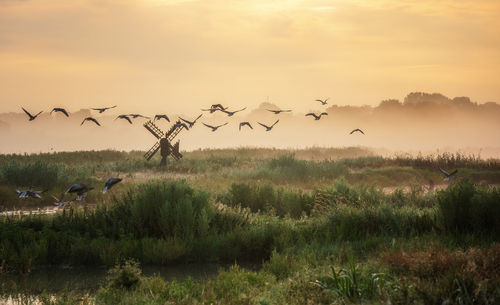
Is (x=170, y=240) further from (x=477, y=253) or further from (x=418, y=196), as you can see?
(x=418, y=196)

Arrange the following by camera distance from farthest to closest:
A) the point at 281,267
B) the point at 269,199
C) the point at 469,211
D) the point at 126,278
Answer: the point at 269,199
the point at 469,211
the point at 281,267
the point at 126,278

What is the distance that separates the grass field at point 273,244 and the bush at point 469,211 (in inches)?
1.0

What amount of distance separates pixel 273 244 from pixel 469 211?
204 inches

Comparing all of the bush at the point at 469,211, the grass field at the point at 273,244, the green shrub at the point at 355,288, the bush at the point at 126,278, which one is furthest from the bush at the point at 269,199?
the green shrub at the point at 355,288

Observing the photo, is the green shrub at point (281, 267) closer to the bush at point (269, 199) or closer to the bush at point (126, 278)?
the bush at point (126, 278)

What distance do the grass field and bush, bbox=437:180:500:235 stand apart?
1.0 inches

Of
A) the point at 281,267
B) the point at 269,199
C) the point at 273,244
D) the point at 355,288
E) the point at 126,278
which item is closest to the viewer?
the point at 355,288

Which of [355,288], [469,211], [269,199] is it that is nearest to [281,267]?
[355,288]

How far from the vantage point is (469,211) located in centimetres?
1384

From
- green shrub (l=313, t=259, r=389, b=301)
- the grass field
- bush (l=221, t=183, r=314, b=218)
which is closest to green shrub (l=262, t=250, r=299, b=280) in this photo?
the grass field

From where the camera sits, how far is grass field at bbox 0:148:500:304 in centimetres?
821

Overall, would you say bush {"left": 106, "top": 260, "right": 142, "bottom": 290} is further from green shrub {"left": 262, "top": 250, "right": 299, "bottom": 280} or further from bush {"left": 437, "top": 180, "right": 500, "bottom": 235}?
bush {"left": 437, "top": 180, "right": 500, "bottom": 235}

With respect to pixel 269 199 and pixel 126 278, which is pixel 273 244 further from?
pixel 269 199

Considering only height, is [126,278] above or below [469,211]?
below
